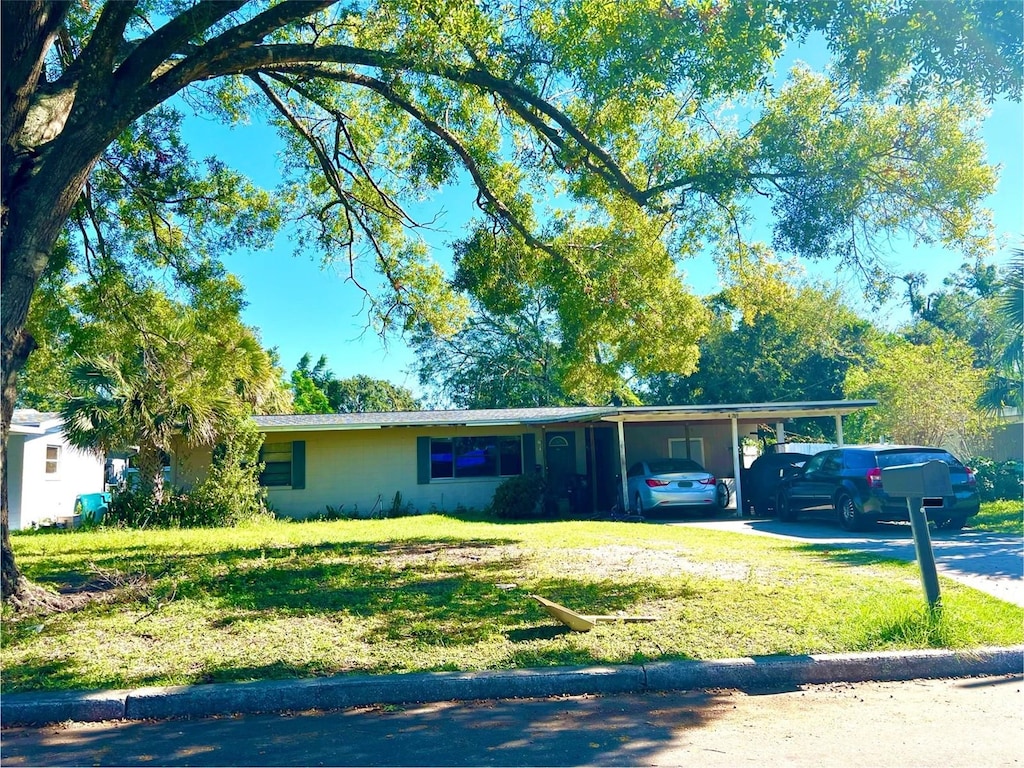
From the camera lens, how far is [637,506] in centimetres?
1844

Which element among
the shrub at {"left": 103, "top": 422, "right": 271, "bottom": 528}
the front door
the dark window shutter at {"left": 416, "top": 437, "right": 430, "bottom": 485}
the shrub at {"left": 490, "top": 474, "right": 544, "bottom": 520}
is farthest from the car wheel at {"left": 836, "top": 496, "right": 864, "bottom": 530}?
the shrub at {"left": 103, "top": 422, "right": 271, "bottom": 528}

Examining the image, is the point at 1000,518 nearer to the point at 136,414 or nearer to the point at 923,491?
the point at 923,491

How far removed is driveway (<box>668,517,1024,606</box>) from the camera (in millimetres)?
8469

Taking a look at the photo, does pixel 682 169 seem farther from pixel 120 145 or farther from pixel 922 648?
pixel 120 145

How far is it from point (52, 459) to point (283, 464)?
733 cm

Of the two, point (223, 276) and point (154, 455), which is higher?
point (223, 276)

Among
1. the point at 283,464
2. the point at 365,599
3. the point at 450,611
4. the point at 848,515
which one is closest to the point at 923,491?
the point at 450,611

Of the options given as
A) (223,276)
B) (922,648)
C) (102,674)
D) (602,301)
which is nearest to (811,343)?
(602,301)

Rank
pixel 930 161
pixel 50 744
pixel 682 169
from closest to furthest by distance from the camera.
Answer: pixel 50 744, pixel 930 161, pixel 682 169

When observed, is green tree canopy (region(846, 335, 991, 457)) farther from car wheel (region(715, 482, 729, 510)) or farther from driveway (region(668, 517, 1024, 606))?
driveway (region(668, 517, 1024, 606))

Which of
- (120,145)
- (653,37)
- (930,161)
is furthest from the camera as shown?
(120,145)

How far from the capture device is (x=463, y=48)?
9.20 m

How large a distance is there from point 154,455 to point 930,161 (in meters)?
16.8

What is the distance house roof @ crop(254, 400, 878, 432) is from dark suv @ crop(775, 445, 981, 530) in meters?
2.99
